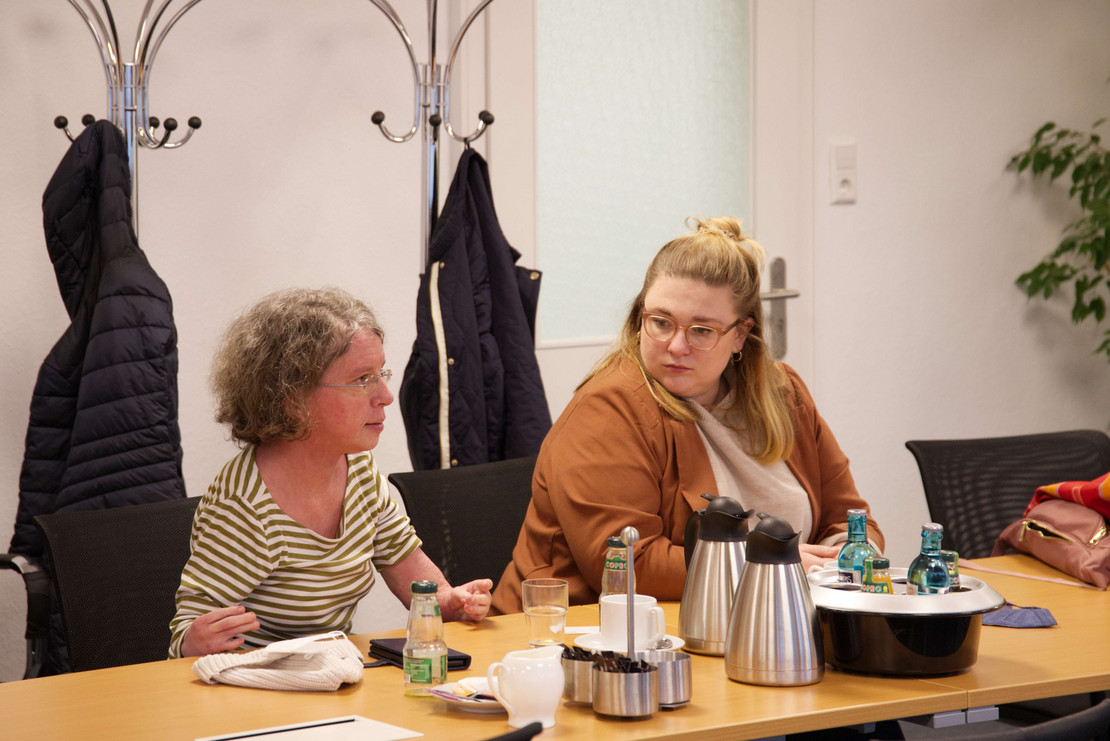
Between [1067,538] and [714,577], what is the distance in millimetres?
Answer: 922

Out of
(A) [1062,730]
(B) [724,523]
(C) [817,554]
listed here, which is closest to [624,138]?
(C) [817,554]

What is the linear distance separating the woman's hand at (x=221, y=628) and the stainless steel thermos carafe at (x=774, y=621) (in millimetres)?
683

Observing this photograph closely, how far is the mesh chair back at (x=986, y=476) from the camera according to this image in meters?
2.70

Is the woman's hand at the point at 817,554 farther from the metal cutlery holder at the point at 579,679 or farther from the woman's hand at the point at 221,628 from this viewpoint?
the woman's hand at the point at 221,628

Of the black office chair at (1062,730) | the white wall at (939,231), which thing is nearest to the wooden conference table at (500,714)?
the black office chair at (1062,730)

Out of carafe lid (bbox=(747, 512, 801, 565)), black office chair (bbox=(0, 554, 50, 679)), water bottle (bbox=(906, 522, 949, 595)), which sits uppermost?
carafe lid (bbox=(747, 512, 801, 565))

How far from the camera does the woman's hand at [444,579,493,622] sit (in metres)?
1.89

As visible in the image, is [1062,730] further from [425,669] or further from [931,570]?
[425,669]

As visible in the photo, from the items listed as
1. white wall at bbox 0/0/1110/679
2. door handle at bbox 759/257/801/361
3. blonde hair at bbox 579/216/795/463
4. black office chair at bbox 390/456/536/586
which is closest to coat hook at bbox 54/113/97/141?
white wall at bbox 0/0/1110/679

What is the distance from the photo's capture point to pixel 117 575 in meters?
2.02

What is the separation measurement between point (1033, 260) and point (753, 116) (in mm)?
1279

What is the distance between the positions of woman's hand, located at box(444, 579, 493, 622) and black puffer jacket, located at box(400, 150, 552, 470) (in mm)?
958

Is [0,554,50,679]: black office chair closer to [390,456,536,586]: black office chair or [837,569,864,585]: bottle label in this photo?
[390,456,536,586]: black office chair

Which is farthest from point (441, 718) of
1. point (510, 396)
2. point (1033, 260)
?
point (1033, 260)
